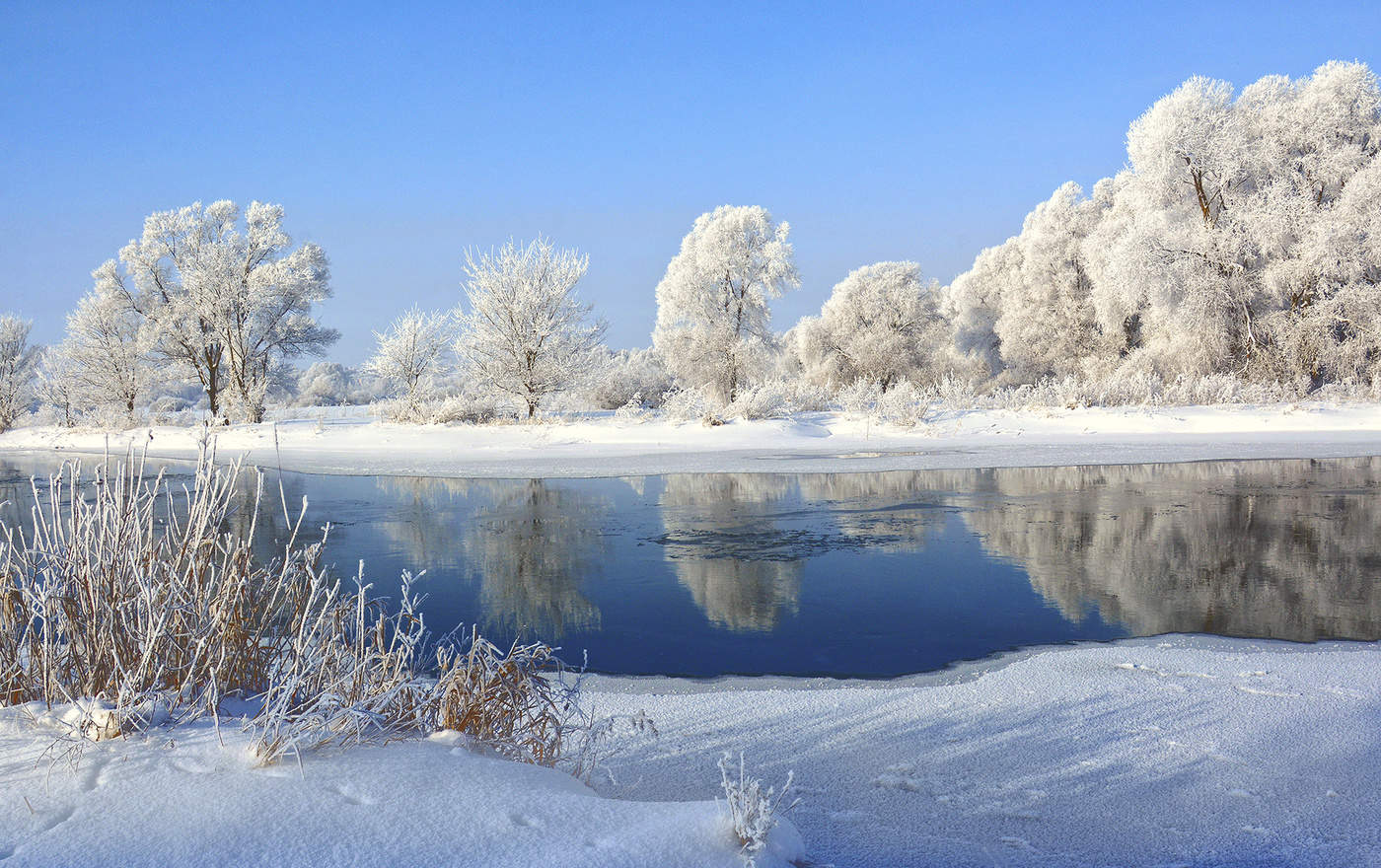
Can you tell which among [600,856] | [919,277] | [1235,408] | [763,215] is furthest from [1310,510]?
[919,277]

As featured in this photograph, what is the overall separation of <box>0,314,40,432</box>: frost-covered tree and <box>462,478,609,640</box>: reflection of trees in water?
3112cm

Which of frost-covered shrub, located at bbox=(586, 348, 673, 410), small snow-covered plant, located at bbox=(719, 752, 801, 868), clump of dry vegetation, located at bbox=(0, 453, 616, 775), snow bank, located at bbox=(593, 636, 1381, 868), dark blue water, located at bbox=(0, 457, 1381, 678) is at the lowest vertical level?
snow bank, located at bbox=(593, 636, 1381, 868)

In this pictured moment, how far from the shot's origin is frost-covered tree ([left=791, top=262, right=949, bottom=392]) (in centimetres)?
3584

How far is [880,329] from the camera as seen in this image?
3575 cm

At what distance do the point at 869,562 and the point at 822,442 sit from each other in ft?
37.1

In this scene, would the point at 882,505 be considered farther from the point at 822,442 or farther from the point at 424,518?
the point at 822,442

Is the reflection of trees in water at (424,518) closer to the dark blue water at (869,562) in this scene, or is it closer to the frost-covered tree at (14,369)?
the dark blue water at (869,562)

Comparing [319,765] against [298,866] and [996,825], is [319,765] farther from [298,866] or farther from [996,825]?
[996,825]

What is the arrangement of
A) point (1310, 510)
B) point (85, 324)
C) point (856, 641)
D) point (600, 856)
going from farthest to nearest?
point (85, 324) → point (1310, 510) → point (856, 641) → point (600, 856)

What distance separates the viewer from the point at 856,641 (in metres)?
4.79

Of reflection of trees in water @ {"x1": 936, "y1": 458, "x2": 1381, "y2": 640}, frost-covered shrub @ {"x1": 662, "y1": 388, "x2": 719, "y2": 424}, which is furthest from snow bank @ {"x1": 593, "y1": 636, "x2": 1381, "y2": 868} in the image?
frost-covered shrub @ {"x1": 662, "y1": 388, "x2": 719, "y2": 424}

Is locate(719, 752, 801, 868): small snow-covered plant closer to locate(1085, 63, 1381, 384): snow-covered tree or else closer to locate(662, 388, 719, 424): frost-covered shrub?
locate(662, 388, 719, 424): frost-covered shrub

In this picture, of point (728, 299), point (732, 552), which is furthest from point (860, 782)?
point (728, 299)

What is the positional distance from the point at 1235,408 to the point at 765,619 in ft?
60.3
